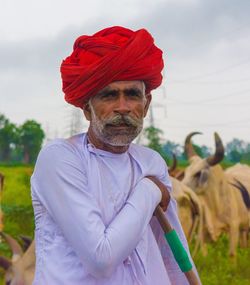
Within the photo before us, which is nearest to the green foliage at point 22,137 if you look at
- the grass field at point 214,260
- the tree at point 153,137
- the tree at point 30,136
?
the tree at point 30,136

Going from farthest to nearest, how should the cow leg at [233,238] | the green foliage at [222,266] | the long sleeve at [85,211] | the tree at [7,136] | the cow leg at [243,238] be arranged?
the tree at [7,136]
the cow leg at [243,238]
the cow leg at [233,238]
the green foliage at [222,266]
the long sleeve at [85,211]

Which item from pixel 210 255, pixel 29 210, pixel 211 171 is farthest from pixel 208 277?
pixel 29 210

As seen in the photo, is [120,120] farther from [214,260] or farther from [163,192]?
[214,260]

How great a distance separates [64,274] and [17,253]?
4735 millimetres

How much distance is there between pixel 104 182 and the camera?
2.25 metres

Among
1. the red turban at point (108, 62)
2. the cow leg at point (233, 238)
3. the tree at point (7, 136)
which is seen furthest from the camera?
the tree at point (7, 136)

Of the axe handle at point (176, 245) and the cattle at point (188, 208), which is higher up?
the axe handle at point (176, 245)

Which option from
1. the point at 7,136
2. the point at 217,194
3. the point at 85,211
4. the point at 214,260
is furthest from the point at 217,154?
the point at 7,136

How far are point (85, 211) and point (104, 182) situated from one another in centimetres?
14

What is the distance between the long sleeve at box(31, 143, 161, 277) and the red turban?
0.19 m

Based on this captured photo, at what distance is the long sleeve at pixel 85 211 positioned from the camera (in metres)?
2.11

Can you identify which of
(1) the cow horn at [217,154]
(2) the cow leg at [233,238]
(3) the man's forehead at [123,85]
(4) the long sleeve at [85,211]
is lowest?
(2) the cow leg at [233,238]

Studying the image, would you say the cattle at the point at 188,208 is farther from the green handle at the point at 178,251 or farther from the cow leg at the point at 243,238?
the green handle at the point at 178,251

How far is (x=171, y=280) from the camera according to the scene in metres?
2.41
